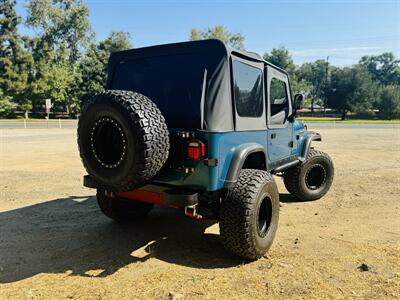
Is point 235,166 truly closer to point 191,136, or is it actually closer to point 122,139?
point 191,136

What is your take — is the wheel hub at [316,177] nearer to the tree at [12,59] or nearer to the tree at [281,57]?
the tree at [12,59]

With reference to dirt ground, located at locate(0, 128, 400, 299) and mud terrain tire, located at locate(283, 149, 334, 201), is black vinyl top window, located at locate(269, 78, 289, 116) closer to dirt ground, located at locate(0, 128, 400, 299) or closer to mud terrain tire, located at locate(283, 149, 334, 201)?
mud terrain tire, located at locate(283, 149, 334, 201)

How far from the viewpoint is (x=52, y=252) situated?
153 inches

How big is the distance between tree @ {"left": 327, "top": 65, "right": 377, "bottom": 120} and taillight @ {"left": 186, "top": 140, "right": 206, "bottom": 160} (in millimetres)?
53259

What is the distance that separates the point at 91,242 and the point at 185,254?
1.22 meters

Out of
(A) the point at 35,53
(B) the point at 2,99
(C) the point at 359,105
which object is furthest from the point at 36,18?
(C) the point at 359,105

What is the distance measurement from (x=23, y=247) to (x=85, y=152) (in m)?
1.61

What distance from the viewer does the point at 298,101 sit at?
16.7ft

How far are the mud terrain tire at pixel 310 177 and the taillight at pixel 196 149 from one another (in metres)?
3.20

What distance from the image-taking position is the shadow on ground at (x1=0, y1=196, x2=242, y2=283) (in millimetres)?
3592

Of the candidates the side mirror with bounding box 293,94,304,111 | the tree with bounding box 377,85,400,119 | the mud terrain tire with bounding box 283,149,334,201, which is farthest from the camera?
the tree with bounding box 377,85,400,119

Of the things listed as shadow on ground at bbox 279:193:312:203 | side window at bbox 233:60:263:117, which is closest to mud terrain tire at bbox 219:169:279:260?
side window at bbox 233:60:263:117

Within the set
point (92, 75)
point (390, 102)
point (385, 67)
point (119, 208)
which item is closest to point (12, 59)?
point (92, 75)

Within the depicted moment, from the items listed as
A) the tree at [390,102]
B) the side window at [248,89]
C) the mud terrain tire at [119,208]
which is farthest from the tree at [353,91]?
the mud terrain tire at [119,208]
